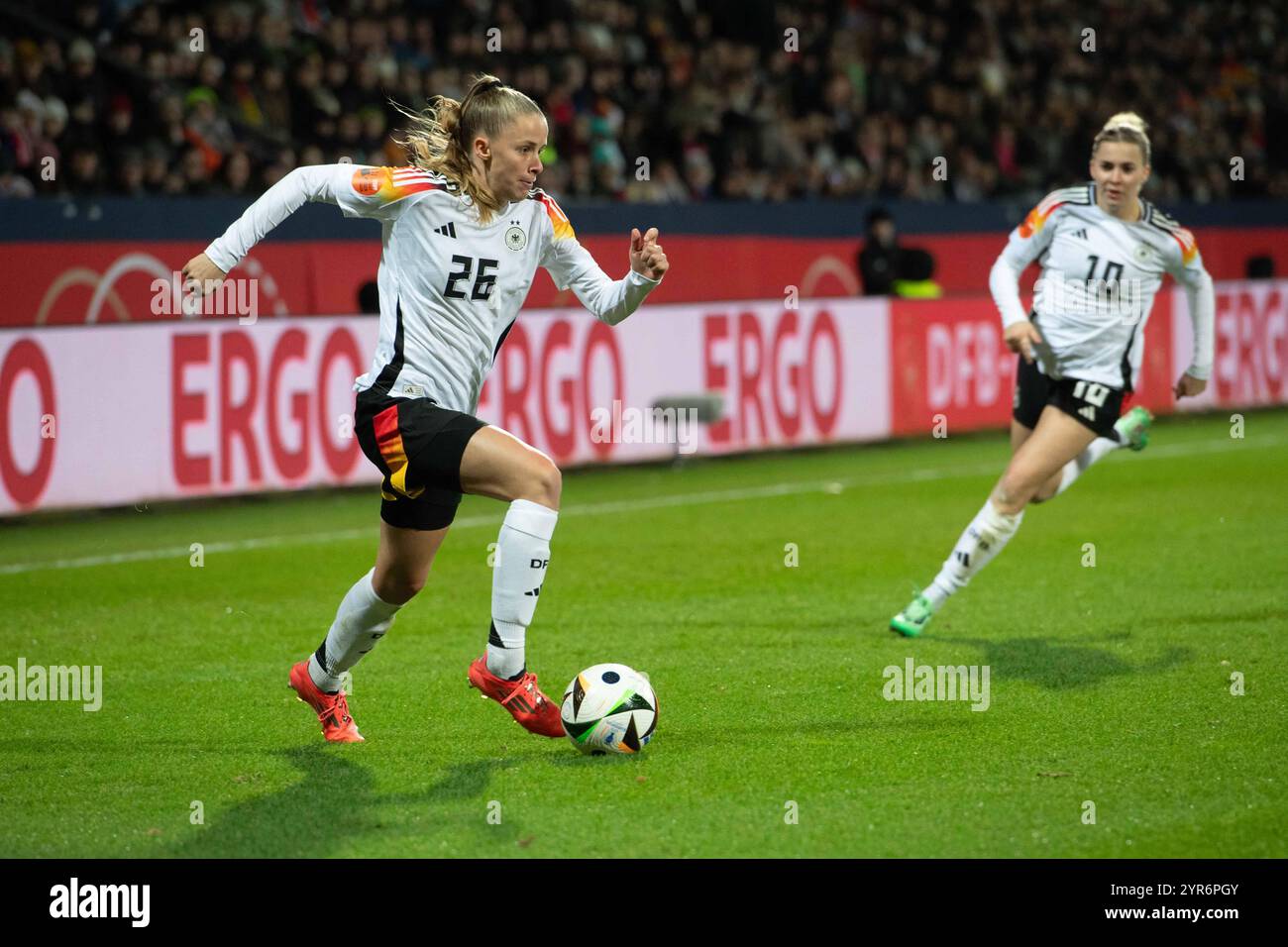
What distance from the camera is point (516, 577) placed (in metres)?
5.54

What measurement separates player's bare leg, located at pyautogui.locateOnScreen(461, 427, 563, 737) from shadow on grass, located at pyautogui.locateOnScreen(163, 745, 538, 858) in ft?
0.79

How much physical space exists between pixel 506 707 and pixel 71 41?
35.0 feet

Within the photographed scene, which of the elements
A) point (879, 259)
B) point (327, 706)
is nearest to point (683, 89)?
point (879, 259)

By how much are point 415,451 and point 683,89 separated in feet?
47.4

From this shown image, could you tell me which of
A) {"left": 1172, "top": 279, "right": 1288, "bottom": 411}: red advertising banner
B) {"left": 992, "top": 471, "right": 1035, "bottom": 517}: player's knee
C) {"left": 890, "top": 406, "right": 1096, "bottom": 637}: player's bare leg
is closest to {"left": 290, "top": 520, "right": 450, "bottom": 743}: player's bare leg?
{"left": 890, "top": 406, "right": 1096, "bottom": 637}: player's bare leg

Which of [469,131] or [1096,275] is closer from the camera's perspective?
[469,131]

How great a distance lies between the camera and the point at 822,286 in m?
18.9

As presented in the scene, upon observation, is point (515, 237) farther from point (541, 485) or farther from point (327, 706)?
point (327, 706)

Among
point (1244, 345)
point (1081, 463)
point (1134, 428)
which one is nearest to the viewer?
point (1081, 463)

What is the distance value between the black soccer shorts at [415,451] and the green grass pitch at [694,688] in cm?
82

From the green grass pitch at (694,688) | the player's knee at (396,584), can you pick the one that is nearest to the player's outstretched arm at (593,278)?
the player's knee at (396,584)

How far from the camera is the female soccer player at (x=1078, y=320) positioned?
772 centimetres

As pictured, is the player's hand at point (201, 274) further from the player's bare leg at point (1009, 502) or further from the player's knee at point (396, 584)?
the player's bare leg at point (1009, 502)

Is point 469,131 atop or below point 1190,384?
atop
